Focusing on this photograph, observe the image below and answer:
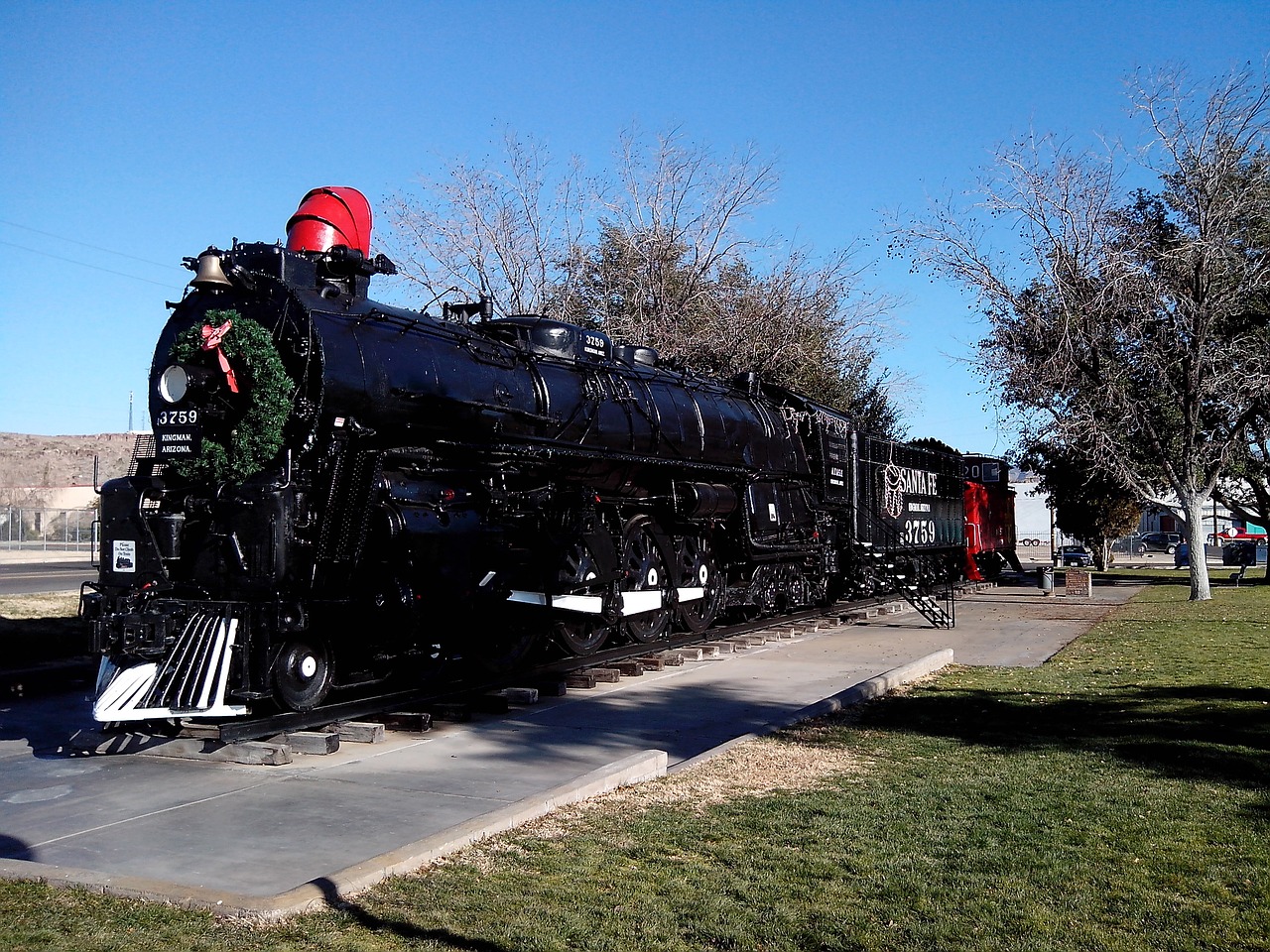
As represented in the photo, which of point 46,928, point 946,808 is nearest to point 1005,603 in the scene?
point 946,808

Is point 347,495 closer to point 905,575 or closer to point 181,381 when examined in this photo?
point 181,381

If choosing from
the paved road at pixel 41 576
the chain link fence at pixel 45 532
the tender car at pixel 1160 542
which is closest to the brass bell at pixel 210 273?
the paved road at pixel 41 576

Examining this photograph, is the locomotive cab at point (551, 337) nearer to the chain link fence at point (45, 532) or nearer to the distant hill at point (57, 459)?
the chain link fence at point (45, 532)

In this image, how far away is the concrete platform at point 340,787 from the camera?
574cm

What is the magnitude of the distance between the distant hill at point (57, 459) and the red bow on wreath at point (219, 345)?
81134mm

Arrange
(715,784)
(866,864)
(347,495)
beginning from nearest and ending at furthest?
(866,864), (715,784), (347,495)

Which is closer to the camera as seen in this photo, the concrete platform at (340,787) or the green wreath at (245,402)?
the concrete platform at (340,787)

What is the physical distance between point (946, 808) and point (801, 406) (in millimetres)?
12940

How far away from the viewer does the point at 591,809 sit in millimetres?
6992

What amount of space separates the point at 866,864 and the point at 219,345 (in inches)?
262

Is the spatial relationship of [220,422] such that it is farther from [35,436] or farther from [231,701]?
[35,436]

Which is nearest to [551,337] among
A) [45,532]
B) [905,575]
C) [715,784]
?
[715,784]

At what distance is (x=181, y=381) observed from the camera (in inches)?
377

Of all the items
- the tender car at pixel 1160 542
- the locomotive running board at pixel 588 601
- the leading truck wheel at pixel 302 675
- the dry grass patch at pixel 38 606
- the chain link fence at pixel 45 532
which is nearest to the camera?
the leading truck wheel at pixel 302 675
